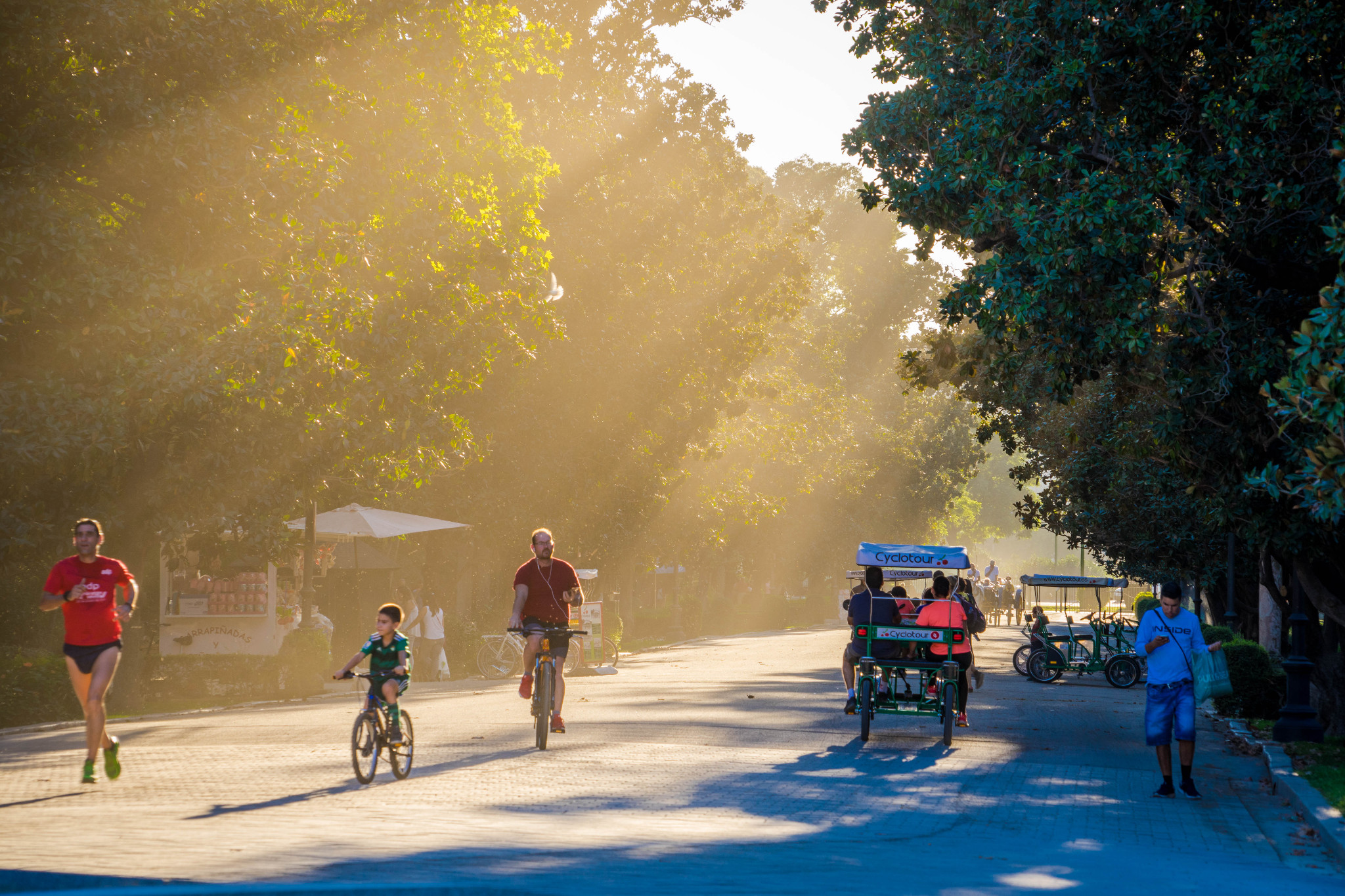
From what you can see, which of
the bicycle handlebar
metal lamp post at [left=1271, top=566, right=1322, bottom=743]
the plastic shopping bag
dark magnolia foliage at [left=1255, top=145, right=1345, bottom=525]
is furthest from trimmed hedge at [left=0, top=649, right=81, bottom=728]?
metal lamp post at [left=1271, top=566, right=1322, bottom=743]

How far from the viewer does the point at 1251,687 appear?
20094 mm

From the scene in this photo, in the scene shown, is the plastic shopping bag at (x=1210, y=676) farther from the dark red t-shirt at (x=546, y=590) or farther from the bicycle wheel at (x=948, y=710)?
the dark red t-shirt at (x=546, y=590)

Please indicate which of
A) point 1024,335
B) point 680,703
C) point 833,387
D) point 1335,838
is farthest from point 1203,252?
point 833,387

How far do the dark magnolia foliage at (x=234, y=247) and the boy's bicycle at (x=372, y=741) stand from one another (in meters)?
6.65

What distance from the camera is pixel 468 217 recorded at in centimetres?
2205

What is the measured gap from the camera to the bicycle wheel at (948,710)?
15.3m

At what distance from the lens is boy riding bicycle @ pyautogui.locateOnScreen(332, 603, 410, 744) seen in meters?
11.6

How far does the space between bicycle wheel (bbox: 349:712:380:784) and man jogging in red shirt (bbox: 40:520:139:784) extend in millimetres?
1913

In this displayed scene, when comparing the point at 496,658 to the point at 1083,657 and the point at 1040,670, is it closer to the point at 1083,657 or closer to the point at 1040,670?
the point at 1040,670

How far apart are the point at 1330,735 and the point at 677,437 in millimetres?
20740

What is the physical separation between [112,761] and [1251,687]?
15.9 meters

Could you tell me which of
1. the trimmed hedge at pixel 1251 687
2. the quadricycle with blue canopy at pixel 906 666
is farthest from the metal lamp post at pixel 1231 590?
the quadricycle with blue canopy at pixel 906 666

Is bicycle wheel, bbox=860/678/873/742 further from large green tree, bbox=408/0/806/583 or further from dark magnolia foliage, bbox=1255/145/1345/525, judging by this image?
large green tree, bbox=408/0/806/583

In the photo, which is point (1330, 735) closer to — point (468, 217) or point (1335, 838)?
point (1335, 838)
